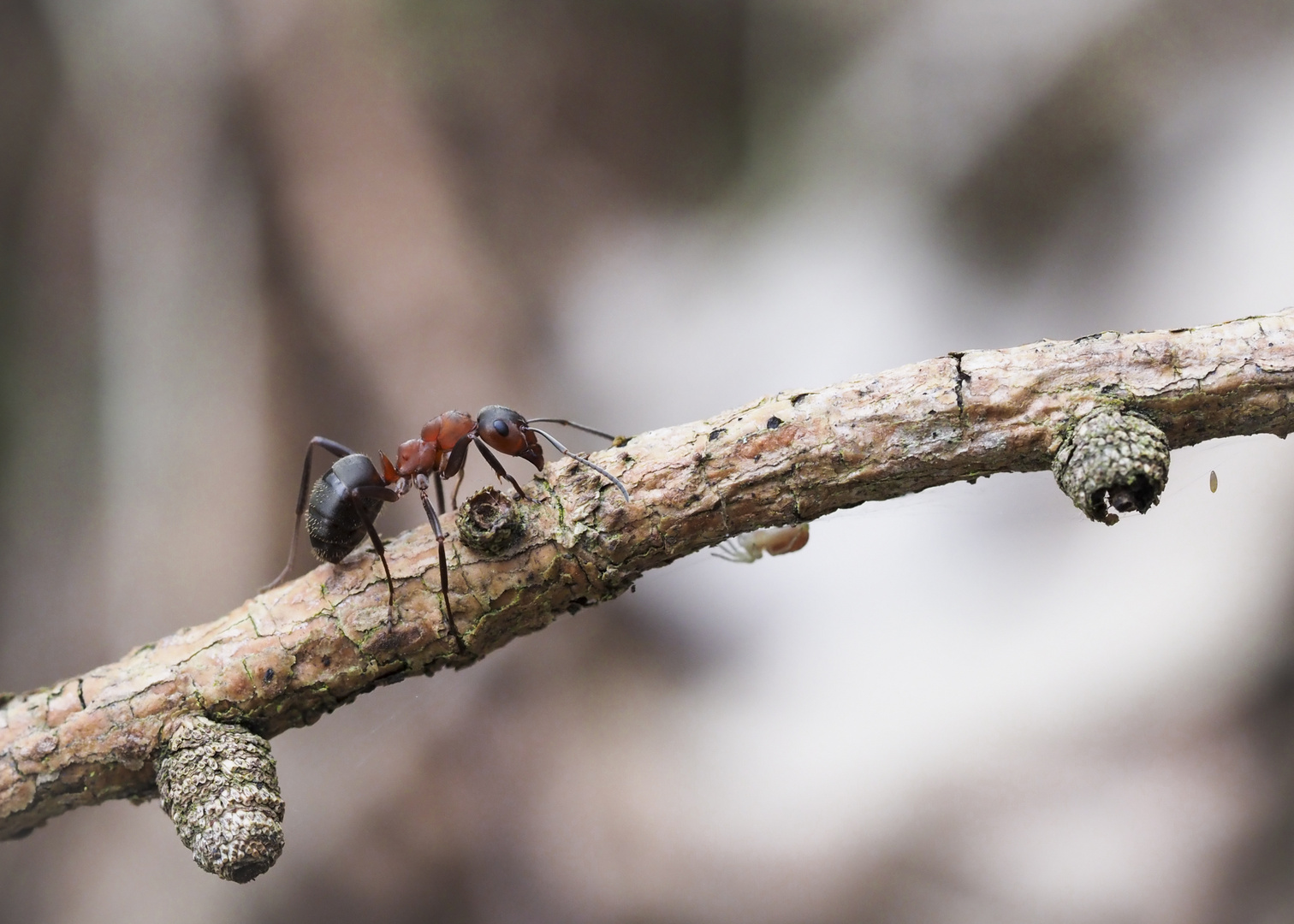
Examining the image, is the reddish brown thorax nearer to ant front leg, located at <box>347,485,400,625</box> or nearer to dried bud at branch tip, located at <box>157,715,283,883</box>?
ant front leg, located at <box>347,485,400,625</box>

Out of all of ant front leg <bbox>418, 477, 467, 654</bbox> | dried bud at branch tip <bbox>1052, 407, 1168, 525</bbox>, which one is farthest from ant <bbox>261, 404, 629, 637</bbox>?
dried bud at branch tip <bbox>1052, 407, 1168, 525</bbox>

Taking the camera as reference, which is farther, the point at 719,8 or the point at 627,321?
the point at 627,321

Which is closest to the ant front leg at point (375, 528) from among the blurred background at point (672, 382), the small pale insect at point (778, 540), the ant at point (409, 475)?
the ant at point (409, 475)

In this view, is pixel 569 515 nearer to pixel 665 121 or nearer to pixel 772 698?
pixel 772 698

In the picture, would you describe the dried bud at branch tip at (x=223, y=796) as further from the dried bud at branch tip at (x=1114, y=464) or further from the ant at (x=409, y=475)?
the dried bud at branch tip at (x=1114, y=464)

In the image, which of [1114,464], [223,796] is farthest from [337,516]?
[1114,464]

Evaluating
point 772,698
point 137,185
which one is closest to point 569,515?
point 772,698

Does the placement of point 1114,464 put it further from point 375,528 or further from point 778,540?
point 375,528
